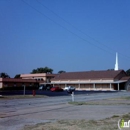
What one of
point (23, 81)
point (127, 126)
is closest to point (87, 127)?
point (127, 126)

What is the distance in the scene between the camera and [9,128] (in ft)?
38.9

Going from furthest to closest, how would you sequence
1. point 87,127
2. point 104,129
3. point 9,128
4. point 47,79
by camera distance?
1. point 47,79
2. point 9,128
3. point 87,127
4. point 104,129

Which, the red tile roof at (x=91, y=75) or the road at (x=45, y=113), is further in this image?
the red tile roof at (x=91, y=75)

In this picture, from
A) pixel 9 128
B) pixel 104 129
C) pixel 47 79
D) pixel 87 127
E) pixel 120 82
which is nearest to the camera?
pixel 104 129

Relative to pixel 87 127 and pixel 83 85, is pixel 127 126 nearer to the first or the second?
pixel 87 127

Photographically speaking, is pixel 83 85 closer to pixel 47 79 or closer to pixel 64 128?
pixel 47 79

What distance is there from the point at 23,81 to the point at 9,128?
9284cm

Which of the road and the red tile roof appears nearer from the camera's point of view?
the road

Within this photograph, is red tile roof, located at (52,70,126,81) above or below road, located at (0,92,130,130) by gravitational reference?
above

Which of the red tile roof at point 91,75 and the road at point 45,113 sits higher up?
the red tile roof at point 91,75

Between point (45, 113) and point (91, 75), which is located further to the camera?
point (91, 75)

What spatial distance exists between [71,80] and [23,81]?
712 inches

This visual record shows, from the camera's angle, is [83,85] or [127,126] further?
[83,85]

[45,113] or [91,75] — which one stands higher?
[91,75]
